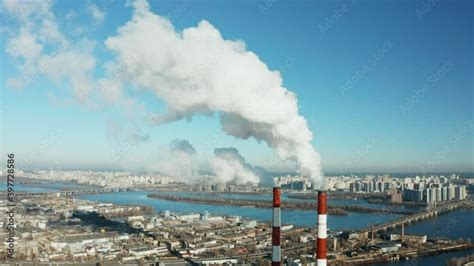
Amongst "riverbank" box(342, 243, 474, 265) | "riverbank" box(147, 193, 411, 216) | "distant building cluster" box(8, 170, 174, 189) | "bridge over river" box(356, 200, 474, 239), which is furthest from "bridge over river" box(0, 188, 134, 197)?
"riverbank" box(342, 243, 474, 265)

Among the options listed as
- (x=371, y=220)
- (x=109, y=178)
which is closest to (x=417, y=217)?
(x=371, y=220)

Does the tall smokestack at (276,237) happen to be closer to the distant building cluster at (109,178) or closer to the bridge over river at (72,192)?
the bridge over river at (72,192)

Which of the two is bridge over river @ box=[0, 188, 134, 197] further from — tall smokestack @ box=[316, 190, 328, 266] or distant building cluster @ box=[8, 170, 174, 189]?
tall smokestack @ box=[316, 190, 328, 266]

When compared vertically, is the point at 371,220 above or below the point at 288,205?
below

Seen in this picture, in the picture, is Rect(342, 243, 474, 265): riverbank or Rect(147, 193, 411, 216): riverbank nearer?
Rect(342, 243, 474, 265): riverbank

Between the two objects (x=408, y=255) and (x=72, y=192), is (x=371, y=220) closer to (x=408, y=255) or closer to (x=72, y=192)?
(x=408, y=255)

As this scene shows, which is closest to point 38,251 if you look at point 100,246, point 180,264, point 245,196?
point 100,246

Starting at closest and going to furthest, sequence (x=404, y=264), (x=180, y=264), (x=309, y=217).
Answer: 1. (x=180, y=264)
2. (x=404, y=264)
3. (x=309, y=217)

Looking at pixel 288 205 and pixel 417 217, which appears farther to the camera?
pixel 288 205

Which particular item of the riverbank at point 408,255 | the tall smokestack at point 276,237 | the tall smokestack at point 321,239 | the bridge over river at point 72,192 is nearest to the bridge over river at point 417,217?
the riverbank at point 408,255

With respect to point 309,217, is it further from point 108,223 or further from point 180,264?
point 180,264

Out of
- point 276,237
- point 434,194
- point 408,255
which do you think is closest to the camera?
point 276,237
